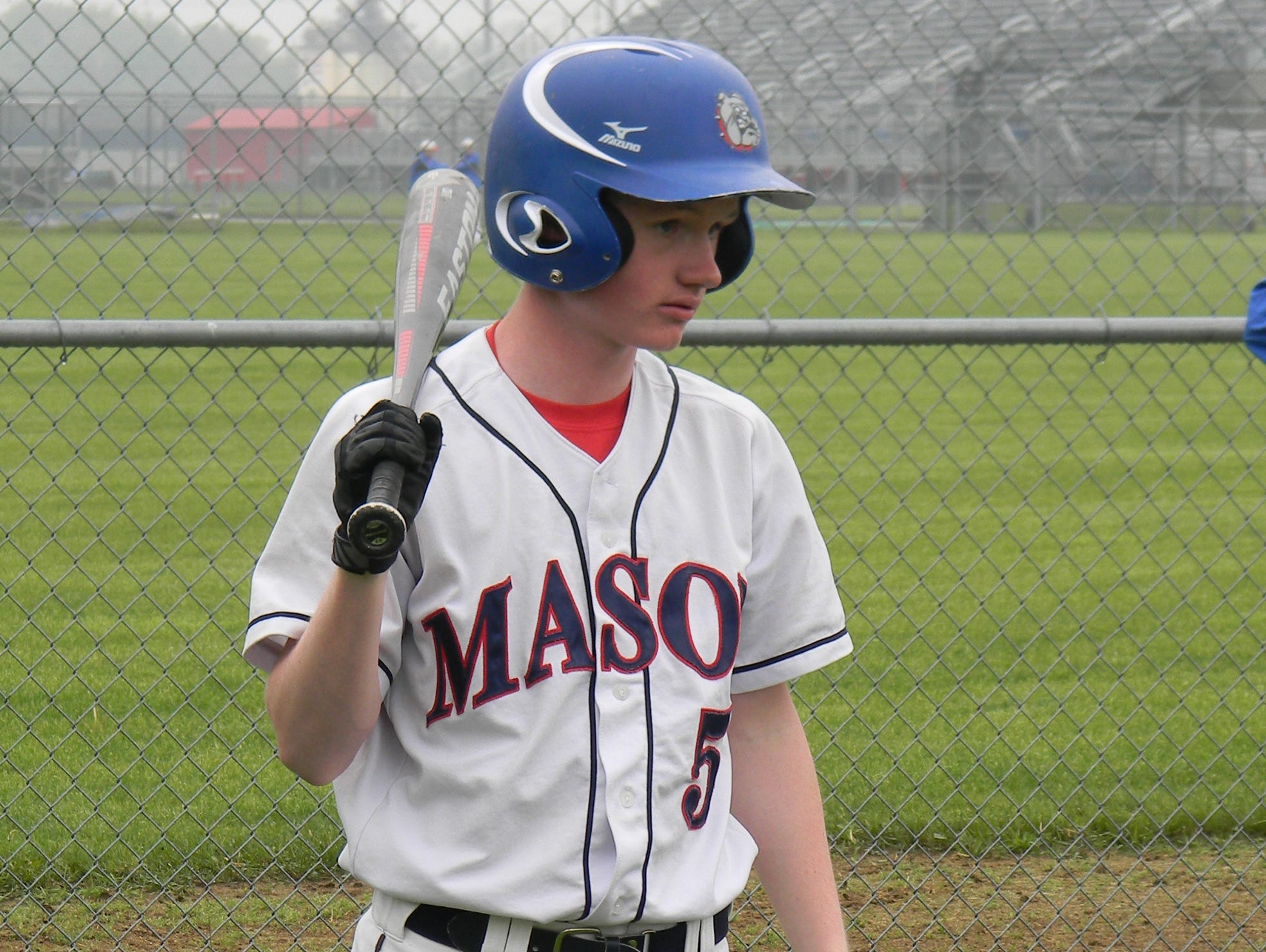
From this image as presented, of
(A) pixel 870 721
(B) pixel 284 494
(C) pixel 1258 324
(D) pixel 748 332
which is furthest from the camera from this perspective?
(B) pixel 284 494

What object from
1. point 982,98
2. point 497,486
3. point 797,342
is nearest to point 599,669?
point 497,486

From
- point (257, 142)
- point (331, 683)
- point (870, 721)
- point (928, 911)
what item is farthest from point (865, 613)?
point (331, 683)

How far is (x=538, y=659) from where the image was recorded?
1604 mm

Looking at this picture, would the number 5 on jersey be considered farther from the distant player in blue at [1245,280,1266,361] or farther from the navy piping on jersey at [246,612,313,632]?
the distant player in blue at [1245,280,1266,361]

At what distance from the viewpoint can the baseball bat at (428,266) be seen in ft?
5.38

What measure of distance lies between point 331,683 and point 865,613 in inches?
203

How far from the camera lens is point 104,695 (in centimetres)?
501

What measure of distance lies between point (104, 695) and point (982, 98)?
4.61 m

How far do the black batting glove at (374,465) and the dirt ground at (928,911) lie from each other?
2.35 m

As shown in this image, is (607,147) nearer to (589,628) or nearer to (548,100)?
(548,100)

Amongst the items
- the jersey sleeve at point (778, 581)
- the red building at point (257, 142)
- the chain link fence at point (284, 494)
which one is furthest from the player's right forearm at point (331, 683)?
the red building at point (257, 142)

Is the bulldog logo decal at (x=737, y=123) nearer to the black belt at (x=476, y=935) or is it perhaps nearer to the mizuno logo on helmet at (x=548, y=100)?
the mizuno logo on helmet at (x=548, y=100)

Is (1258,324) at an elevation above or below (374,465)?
below

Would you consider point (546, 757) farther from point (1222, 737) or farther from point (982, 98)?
point (982, 98)
